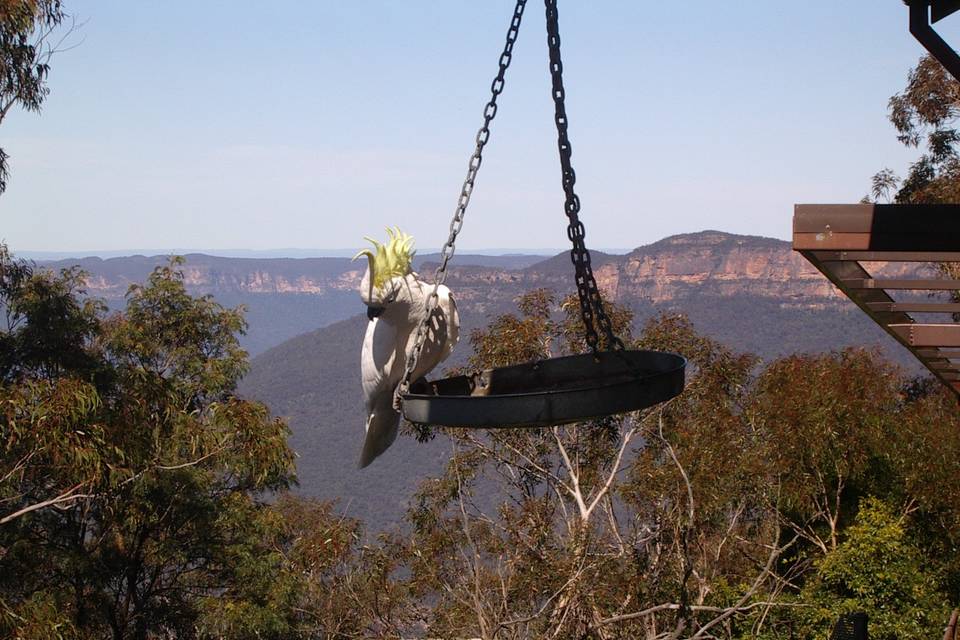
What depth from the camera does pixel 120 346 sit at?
27.0 ft

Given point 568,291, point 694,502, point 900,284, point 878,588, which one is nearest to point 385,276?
point 900,284

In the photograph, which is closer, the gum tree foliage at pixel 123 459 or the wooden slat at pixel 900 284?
the wooden slat at pixel 900 284

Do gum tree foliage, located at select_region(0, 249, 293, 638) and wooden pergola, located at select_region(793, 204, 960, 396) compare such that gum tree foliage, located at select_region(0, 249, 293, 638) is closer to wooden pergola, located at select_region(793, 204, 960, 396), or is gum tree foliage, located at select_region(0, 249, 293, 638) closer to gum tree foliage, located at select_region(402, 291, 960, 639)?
gum tree foliage, located at select_region(402, 291, 960, 639)

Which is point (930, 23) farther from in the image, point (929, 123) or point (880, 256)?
point (929, 123)

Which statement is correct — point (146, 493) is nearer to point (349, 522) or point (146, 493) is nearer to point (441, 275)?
point (349, 522)

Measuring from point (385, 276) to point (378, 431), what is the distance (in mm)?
502

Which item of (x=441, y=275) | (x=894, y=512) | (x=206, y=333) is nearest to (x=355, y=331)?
(x=206, y=333)

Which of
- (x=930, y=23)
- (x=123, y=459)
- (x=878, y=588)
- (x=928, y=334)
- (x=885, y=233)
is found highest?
(x=930, y=23)

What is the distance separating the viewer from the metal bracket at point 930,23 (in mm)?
1661

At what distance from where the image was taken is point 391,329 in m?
2.98

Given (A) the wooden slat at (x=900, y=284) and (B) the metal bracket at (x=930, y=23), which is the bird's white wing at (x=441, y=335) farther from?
(B) the metal bracket at (x=930, y=23)

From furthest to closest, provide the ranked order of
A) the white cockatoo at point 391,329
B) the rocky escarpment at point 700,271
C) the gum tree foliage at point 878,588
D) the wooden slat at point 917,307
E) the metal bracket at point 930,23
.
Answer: the rocky escarpment at point 700,271 < the gum tree foliage at point 878,588 < the white cockatoo at point 391,329 < the wooden slat at point 917,307 < the metal bracket at point 930,23

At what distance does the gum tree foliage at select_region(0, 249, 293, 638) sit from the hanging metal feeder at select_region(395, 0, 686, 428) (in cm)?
307

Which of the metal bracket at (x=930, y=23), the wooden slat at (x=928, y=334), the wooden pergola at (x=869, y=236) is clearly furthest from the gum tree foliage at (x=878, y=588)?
the metal bracket at (x=930, y=23)
